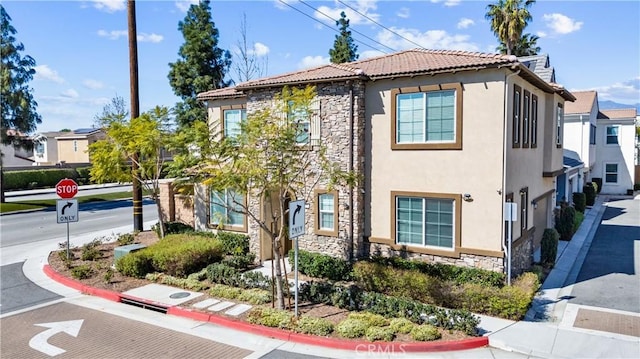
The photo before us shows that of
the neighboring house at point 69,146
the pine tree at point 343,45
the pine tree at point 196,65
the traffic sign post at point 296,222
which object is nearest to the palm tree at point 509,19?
the pine tree at point 343,45

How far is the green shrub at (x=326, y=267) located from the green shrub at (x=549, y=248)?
290 inches

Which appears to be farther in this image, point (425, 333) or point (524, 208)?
point (524, 208)

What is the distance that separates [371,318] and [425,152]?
564cm

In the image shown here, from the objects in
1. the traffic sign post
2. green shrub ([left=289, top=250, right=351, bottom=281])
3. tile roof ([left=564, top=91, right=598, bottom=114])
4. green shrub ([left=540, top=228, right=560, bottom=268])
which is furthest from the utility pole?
tile roof ([left=564, top=91, right=598, bottom=114])

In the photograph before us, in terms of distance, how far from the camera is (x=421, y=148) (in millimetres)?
13992

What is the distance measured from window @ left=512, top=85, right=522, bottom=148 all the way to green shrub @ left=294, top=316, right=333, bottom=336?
7.82 m

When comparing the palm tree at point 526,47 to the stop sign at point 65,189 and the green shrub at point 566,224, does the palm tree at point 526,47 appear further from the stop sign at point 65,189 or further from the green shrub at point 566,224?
the stop sign at point 65,189

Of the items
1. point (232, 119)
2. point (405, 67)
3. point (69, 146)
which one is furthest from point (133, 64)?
point (69, 146)

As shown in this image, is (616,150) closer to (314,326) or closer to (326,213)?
(326,213)

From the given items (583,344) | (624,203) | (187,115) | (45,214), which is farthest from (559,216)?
(45,214)

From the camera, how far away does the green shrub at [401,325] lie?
9.97 metres

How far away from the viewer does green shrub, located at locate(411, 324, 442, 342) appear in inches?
376

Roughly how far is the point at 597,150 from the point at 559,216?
22344 mm

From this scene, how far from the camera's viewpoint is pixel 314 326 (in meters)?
10.1
